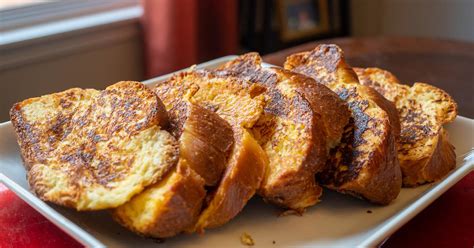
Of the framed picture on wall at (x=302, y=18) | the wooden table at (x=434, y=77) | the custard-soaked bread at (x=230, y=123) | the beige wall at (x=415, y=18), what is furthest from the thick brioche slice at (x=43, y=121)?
the beige wall at (x=415, y=18)

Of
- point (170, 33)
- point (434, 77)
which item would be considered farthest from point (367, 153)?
point (170, 33)

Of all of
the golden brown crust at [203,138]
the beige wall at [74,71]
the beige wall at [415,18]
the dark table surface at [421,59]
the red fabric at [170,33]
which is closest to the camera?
the golden brown crust at [203,138]

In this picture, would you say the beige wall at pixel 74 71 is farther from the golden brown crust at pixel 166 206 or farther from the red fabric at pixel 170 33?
the golden brown crust at pixel 166 206

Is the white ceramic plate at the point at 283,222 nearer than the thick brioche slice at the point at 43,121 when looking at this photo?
Yes

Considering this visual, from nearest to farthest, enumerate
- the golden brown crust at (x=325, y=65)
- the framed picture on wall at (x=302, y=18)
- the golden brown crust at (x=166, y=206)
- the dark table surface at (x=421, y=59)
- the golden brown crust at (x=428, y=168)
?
the golden brown crust at (x=166, y=206)
the golden brown crust at (x=428, y=168)
the golden brown crust at (x=325, y=65)
the dark table surface at (x=421, y=59)
the framed picture on wall at (x=302, y=18)

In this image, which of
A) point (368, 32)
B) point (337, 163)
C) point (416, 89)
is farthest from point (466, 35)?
point (337, 163)

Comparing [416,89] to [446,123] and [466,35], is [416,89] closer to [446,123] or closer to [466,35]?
[446,123]
